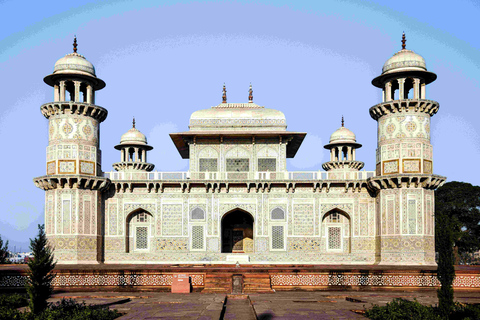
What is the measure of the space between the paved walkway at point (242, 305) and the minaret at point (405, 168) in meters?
8.59

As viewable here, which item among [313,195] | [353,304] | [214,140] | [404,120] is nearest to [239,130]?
[214,140]

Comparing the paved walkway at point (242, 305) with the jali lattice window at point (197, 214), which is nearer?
the paved walkway at point (242, 305)

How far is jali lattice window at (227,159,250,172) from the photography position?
32412 mm

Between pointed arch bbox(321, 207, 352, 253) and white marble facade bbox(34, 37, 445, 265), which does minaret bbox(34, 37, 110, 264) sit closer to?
white marble facade bbox(34, 37, 445, 265)

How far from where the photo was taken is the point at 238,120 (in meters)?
33.6

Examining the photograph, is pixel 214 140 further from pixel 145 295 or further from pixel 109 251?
pixel 145 295

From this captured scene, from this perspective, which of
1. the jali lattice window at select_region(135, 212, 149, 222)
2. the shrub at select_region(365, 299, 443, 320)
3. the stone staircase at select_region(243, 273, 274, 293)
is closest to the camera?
the shrub at select_region(365, 299, 443, 320)

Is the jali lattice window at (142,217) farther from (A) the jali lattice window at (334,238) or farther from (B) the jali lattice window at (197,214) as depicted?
(A) the jali lattice window at (334,238)

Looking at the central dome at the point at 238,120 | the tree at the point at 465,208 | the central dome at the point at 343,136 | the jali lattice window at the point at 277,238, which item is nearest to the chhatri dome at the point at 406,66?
the central dome at the point at 238,120

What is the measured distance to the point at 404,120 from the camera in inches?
1126

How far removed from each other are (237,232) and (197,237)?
123 inches

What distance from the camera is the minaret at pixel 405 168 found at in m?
27.4

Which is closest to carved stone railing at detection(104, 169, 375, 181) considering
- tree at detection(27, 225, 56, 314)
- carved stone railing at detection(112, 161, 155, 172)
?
carved stone railing at detection(112, 161, 155, 172)

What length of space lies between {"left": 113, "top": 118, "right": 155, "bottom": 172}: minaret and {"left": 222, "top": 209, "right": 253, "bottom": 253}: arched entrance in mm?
12523
